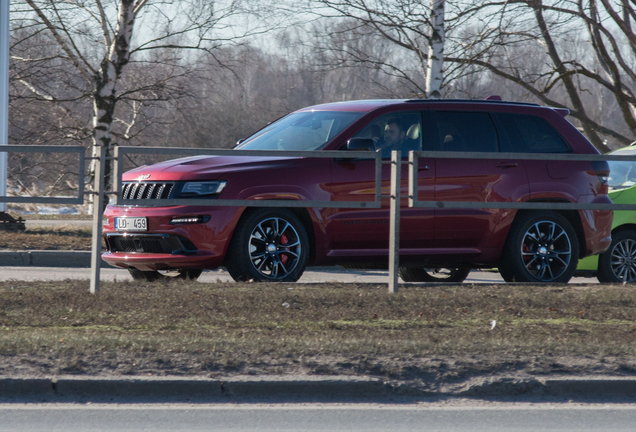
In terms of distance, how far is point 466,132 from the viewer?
27.0ft

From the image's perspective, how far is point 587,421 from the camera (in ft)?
13.6

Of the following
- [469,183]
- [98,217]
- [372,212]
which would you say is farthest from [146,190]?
[469,183]

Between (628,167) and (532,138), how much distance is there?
2343 mm

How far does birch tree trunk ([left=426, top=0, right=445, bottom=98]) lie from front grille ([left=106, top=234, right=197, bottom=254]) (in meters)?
9.04

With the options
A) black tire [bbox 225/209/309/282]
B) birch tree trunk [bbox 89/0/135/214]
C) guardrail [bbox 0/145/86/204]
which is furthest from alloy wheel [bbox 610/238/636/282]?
birch tree trunk [bbox 89/0/135/214]

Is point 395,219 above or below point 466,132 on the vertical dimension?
below

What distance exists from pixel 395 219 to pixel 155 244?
2172 millimetres

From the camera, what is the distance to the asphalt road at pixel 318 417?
3.95 meters

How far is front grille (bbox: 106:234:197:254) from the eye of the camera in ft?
23.7

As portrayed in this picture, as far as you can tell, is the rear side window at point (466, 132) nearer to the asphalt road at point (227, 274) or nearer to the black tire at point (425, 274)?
the black tire at point (425, 274)

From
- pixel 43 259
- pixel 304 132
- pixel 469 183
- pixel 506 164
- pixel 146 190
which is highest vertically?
pixel 304 132

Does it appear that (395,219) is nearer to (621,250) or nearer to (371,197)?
(371,197)

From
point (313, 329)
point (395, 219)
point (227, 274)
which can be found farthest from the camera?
point (227, 274)

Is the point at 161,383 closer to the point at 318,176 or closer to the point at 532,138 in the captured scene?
the point at 318,176
